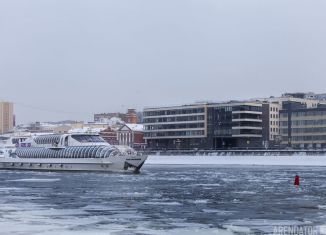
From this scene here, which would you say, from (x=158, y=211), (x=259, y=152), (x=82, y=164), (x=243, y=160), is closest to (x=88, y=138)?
(x=82, y=164)

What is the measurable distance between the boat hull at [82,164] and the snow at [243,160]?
59.9 meters

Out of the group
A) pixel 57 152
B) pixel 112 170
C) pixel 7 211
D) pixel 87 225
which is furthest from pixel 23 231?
pixel 57 152

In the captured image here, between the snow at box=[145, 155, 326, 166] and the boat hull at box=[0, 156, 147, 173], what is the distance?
196ft

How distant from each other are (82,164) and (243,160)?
7114 centimetres

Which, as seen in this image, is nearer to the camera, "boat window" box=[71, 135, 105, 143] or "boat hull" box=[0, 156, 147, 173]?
"boat hull" box=[0, 156, 147, 173]

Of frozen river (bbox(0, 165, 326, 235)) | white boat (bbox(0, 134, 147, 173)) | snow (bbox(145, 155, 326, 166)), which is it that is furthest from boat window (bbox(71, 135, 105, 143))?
snow (bbox(145, 155, 326, 166))

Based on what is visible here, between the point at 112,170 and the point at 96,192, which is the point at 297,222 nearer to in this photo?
the point at 96,192

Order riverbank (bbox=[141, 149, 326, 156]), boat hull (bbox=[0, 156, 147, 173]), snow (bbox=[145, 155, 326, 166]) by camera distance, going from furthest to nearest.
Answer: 1. riverbank (bbox=[141, 149, 326, 156])
2. snow (bbox=[145, 155, 326, 166])
3. boat hull (bbox=[0, 156, 147, 173])

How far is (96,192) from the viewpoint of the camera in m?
52.5

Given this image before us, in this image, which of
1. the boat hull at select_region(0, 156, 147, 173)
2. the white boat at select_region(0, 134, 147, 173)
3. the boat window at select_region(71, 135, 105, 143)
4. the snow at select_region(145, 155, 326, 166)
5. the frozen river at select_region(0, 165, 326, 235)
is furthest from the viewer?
the snow at select_region(145, 155, 326, 166)

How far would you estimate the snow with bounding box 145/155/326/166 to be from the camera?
151 m

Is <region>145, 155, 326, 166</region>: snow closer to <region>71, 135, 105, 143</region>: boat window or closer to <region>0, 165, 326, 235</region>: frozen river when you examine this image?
<region>71, 135, 105, 143</region>: boat window

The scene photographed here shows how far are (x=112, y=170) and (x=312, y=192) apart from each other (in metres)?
48.7

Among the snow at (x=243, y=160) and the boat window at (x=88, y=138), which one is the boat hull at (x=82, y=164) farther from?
the snow at (x=243, y=160)
